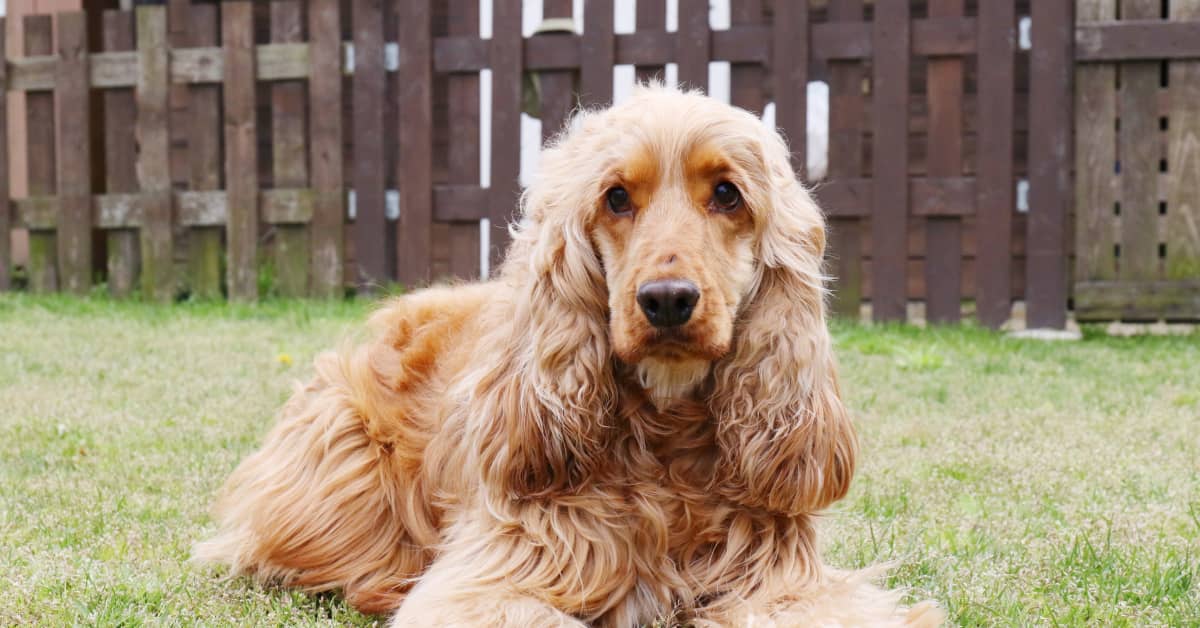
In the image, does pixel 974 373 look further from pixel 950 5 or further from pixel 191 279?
pixel 191 279

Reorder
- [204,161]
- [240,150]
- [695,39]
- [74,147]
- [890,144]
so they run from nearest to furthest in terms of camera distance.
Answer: [890,144]
[695,39]
[240,150]
[204,161]
[74,147]

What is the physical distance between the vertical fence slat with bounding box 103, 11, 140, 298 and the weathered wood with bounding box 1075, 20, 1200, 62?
233 inches

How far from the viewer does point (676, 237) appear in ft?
7.54

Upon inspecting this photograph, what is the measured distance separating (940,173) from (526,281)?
193 inches

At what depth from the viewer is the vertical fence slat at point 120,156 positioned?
26.8 feet

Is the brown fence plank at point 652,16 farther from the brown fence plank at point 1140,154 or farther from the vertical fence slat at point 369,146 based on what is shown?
the brown fence plank at point 1140,154

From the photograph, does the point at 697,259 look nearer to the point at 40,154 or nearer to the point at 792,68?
the point at 792,68

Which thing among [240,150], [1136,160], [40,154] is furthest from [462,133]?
[1136,160]

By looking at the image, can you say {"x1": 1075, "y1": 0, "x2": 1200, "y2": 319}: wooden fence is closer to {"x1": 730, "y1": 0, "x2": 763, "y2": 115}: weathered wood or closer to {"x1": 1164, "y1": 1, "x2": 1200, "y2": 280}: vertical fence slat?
{"x1": 1164, "y1": 1, "x2": 1200, "y2": 280}: vertical fence slat

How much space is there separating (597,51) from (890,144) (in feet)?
5.74

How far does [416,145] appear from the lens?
7.57m

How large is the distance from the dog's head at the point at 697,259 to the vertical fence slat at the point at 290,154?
219 inches

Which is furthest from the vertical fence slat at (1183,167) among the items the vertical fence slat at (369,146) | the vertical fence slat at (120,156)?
the vertical fence slat at (120,156)

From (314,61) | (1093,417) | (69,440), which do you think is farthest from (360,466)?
(314,61)
